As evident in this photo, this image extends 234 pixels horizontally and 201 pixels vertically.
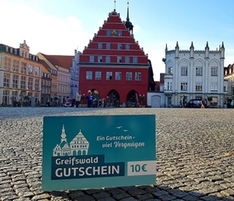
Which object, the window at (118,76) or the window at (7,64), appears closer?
the window at (118,76)

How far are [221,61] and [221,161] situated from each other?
6208cm

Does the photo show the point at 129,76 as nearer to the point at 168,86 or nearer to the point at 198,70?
the point at 168,86

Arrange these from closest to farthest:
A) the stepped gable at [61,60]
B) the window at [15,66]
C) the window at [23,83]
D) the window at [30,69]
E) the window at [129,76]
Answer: the window at [129,76], the window at [15,66], the window at [23,83], the window at [30,69], the stepped gable at [61,60]

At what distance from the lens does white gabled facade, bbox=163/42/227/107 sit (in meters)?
64.4

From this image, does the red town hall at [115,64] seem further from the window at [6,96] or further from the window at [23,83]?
the window at [23,83]

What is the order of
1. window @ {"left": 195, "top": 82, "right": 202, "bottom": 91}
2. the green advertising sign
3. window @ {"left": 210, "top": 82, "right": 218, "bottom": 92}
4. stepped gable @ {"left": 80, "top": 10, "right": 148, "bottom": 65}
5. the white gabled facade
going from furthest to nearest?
window @ {"left": 195, "top": 82, "right": 202, "bottom": 91} < window @ {"left": 210, "top": 82, "right": 218, "bottom": 92} < the white gabled facade < stepped gable @ {"left": 80, "top": 10, "right": 148, "bottom": 65} < the green advertising sign

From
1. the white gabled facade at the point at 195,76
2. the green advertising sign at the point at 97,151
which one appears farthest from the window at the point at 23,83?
the green advertising sign at the point at 97,151

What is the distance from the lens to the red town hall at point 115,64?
61312 mm

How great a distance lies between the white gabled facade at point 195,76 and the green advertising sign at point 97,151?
60.7 meters

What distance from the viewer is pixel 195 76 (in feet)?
213

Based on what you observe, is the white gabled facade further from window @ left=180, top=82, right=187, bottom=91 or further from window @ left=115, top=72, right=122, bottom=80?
window @ left=115, top=72, right=122, bottom=80

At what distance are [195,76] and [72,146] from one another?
63.3 metres

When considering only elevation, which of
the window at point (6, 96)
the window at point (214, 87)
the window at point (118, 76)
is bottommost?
the window at point (6, 96)

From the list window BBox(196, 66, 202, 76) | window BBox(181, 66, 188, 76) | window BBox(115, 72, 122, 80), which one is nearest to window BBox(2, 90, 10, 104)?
window BBox(115, 72, 122, 80)
